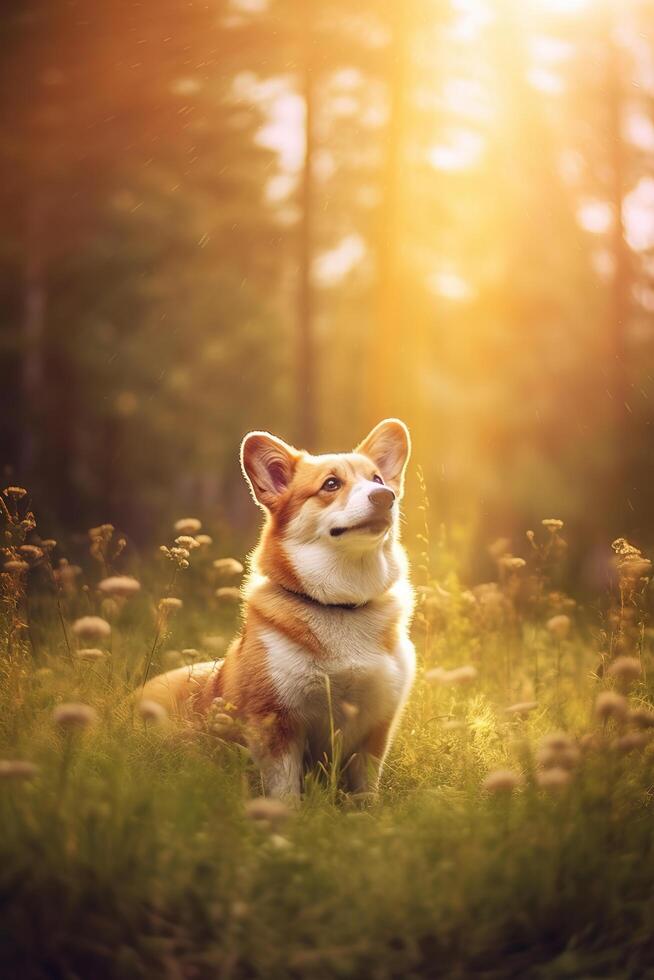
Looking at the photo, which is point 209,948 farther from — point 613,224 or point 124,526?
point 613,224

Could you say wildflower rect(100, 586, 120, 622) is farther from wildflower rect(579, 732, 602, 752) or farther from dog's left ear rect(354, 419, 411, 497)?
wildflower rect(579, 732, 602, 752)

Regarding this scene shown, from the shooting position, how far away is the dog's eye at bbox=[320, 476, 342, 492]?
12.4 feet

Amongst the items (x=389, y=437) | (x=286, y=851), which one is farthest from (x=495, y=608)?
(x=286, y=851)

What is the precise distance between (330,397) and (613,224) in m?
6.18

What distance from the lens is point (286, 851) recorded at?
2490 mm

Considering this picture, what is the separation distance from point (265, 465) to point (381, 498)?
2.26ft

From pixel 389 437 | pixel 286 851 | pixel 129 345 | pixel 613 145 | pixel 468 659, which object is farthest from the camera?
pixel 129 345

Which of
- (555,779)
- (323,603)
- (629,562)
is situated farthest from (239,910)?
(629,562)

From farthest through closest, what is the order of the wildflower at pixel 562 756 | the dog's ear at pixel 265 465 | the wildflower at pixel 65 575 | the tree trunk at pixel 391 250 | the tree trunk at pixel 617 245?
the tree trunk at pixel 617 245
the tree trunk at pixel 391 250
the wildflower at pixel 65 575
the dog's ear at pixel 265 465
the wildflower at pixel 562 756

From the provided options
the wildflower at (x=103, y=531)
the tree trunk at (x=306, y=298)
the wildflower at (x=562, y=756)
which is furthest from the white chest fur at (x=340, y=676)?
the tree trunk at (x=306, y=298)

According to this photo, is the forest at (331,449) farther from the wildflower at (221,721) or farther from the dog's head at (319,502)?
the dog's head at (319,502)

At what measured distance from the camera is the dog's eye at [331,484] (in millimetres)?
3787

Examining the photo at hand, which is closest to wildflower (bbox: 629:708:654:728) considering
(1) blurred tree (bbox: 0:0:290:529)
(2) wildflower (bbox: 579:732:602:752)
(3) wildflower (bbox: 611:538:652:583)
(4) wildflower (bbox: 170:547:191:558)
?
(2) wildflower (bbox: 579:732:602:752)

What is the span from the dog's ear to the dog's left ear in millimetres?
468
